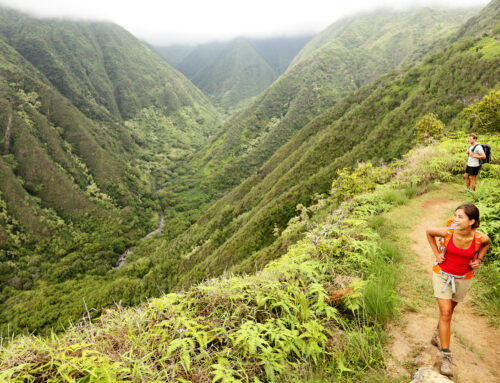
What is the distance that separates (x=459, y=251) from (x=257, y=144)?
580 ft

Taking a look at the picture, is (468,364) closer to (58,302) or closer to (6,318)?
(58,302)

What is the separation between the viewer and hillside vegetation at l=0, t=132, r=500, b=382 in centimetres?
309

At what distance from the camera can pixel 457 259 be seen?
3891 mm

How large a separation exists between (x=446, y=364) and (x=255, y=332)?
2.46 m

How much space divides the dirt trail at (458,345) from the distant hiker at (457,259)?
257 millimetres

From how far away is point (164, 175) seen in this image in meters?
198

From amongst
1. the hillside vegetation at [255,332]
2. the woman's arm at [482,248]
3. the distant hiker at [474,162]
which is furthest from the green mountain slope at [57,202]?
the woman's arm at [482,248]

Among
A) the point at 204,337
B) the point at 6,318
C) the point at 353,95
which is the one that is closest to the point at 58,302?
the point at 6,318

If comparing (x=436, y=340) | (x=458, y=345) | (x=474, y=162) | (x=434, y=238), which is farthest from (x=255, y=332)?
(x=474, y=162)

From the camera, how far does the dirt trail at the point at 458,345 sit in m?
3.36

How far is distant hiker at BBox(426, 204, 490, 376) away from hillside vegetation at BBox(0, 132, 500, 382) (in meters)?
0.75

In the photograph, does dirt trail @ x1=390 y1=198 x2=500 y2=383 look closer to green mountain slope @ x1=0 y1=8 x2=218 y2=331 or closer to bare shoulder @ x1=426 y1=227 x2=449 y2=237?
bare shoulder @ x1=426 y1=227 x2=449 y2=237

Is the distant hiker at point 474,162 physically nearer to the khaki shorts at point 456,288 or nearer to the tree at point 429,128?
the khaki shorts at point 456,288

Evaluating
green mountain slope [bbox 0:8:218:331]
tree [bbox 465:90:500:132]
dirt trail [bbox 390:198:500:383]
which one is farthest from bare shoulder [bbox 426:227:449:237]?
green mountain slope [bbox 0:8:218:331]
